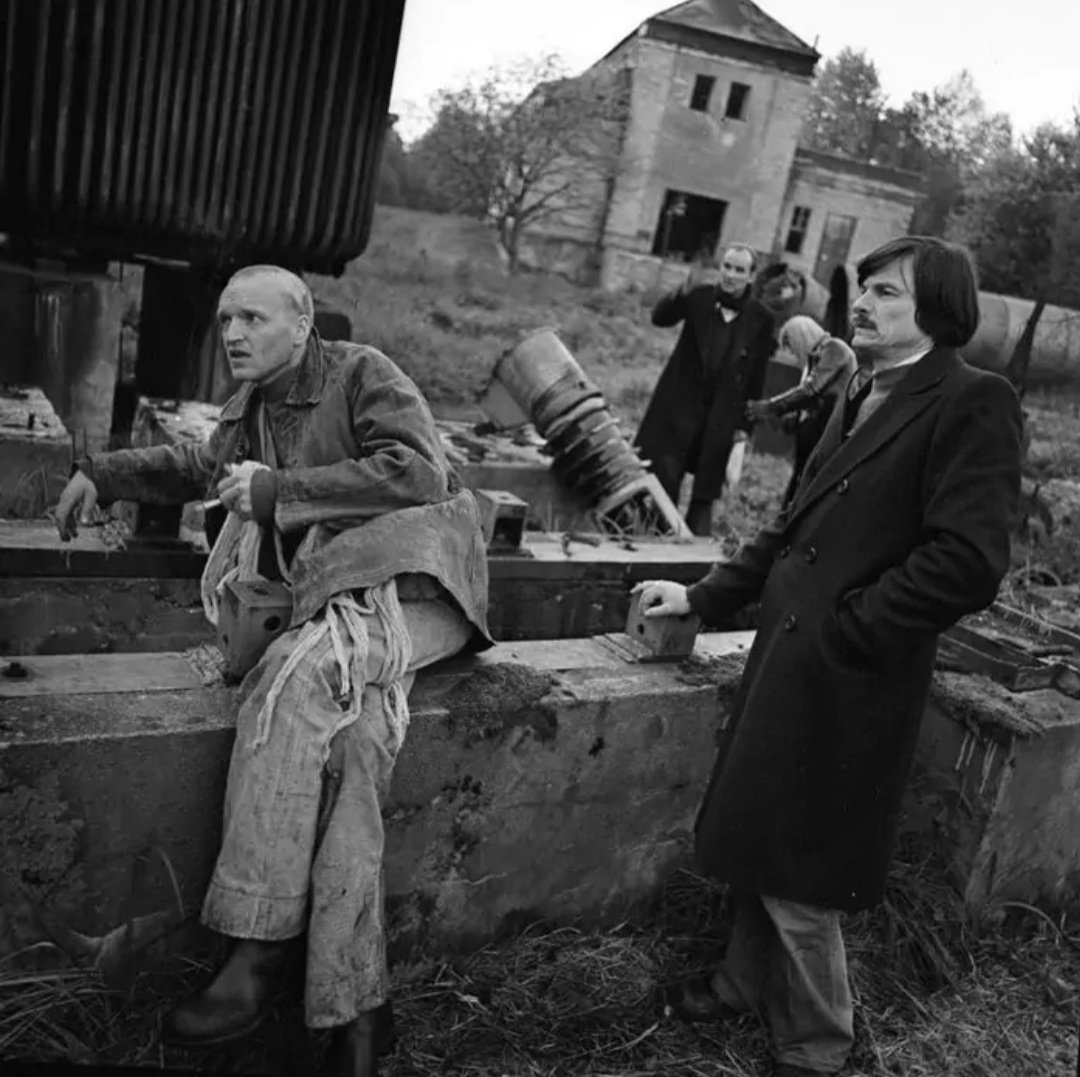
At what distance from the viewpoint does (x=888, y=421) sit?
2.37 m

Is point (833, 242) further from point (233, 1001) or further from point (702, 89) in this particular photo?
point (233, 1001)

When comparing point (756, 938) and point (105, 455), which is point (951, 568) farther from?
point (105, 455)

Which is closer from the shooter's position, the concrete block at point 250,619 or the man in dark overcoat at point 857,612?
the man in dark overcoat at point 857,612

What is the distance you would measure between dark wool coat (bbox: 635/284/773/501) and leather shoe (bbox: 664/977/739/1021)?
11.1 feet

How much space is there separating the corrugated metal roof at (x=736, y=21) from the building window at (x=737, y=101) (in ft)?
3.00

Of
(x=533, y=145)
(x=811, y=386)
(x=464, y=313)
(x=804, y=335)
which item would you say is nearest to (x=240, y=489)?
(x=811, y=386)

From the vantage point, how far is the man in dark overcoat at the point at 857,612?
2.23m

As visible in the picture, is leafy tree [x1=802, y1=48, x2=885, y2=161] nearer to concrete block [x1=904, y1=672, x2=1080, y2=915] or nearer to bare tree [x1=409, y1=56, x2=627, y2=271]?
bare tree [x1=409, y1=56, x2=627, y2=271]

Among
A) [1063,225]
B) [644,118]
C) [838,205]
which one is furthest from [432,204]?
[1063,225]

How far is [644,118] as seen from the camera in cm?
2397

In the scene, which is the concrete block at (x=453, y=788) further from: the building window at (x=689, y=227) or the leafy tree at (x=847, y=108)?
the leafy tree at (x=847, y=108)

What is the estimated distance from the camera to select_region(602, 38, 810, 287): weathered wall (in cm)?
2359

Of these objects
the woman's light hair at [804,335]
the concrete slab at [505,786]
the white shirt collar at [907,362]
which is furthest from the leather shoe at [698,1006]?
the woman's light hair at [804,335]

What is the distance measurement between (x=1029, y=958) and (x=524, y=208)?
75.8 feet
